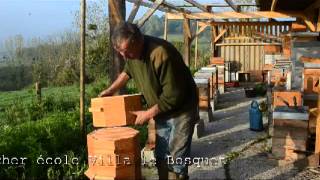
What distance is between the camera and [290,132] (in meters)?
5.63

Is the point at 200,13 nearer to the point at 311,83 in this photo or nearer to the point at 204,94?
the point at 204,94

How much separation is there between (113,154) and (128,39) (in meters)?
1.07

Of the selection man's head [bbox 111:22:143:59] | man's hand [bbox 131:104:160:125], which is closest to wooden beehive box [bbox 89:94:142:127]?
man's hand [bbox 131:104:160:125]

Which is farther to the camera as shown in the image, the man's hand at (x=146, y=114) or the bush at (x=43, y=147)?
the bush at (x=43, y=147)

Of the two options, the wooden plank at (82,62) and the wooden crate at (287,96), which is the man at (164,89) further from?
the wooden crate at (287,96)

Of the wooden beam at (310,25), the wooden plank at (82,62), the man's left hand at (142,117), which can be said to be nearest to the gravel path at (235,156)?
the wooden plank at (82,62)

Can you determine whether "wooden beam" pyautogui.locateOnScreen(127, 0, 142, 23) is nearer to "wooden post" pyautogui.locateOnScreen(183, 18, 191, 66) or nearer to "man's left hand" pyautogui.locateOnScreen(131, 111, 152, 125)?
"man's left hand" pyautogui.locateOnScreen(131, 111, 152, 125)

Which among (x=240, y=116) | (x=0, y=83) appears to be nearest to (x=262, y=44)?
(x=240, y=116)

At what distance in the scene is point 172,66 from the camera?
354 centimetres

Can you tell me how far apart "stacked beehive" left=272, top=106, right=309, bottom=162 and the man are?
2.10m

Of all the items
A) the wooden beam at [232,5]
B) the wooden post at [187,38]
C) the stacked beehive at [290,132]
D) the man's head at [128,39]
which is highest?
the wooden beam at [232,5]

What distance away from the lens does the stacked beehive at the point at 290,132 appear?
5570 millimetres

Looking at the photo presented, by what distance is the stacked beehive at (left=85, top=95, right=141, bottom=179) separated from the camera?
3.96 metres

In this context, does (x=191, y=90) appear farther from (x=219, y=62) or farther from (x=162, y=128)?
(x=219, y=62)
